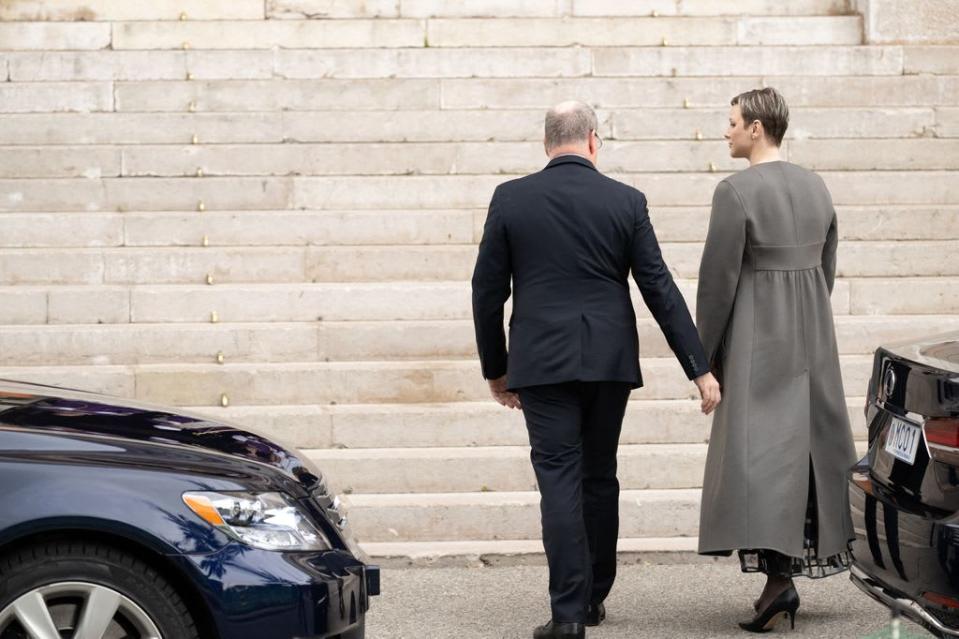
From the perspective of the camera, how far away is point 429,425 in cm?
823

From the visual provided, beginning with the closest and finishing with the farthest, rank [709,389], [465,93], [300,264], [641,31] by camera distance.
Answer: [709,389] < [300,264] < [465,93] < [641,31]

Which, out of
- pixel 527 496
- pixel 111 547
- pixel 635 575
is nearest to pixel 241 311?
pixel 527 496

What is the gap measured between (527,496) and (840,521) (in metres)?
2.07

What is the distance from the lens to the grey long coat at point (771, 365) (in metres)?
5.95

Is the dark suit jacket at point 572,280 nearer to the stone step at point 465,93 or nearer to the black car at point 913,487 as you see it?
the black car at point 913,487

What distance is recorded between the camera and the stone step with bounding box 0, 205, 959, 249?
9789 mm

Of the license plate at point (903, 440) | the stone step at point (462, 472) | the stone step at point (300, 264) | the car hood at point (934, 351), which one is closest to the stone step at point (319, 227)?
the stone step at point (300, 264)

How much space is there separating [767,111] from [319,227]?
4.32 m

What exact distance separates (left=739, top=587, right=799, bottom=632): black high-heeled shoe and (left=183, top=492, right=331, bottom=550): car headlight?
2.05 meters

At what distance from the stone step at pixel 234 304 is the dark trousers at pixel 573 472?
3.26 m

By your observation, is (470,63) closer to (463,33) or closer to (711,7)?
(463,33)

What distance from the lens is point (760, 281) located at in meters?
6.03

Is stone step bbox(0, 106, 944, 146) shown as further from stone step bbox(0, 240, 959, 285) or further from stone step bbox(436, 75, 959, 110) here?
stone step bbox(0, 240, 959, 285)

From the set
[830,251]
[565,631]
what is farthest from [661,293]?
[565,631]
